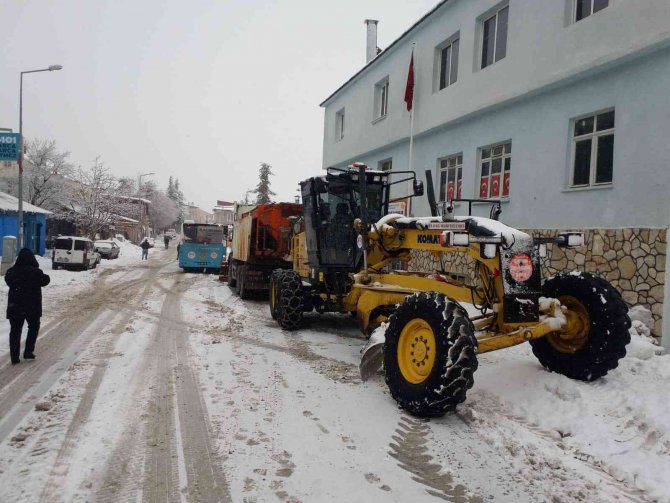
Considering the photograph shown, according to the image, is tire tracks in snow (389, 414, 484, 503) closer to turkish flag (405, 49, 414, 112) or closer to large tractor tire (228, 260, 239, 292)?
turkish flag (405, 49, 414, 112)

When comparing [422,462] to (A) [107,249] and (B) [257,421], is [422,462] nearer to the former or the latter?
(B) [257,421]

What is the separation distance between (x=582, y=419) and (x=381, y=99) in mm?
15761

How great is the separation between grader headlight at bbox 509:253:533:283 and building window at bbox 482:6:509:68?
8.73m

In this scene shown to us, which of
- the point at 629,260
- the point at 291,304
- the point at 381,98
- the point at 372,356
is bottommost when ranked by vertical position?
the point at 372,356

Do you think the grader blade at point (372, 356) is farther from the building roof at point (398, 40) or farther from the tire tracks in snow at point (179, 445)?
the building roof at point (398, 40)

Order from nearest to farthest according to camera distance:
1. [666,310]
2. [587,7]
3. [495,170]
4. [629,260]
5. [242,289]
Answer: [666,310]
[629,260]
[587,7]
[495,170]
[242,289]

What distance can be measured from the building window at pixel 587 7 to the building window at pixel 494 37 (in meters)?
2.19

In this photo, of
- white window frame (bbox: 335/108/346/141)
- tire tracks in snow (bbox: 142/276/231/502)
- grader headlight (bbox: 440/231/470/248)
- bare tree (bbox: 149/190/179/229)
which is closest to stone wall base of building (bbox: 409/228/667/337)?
grader headlight (bbox: 440/231/470/248)

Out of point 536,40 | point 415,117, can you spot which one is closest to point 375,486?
point 536,40

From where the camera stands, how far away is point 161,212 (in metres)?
89.5

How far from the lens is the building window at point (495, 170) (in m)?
11.9

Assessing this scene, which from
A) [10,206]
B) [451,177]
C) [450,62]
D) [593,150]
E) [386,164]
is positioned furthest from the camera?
[10,206]

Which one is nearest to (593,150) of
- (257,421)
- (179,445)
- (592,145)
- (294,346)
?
(592,145)

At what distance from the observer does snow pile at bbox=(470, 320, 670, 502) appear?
12.5 ft
